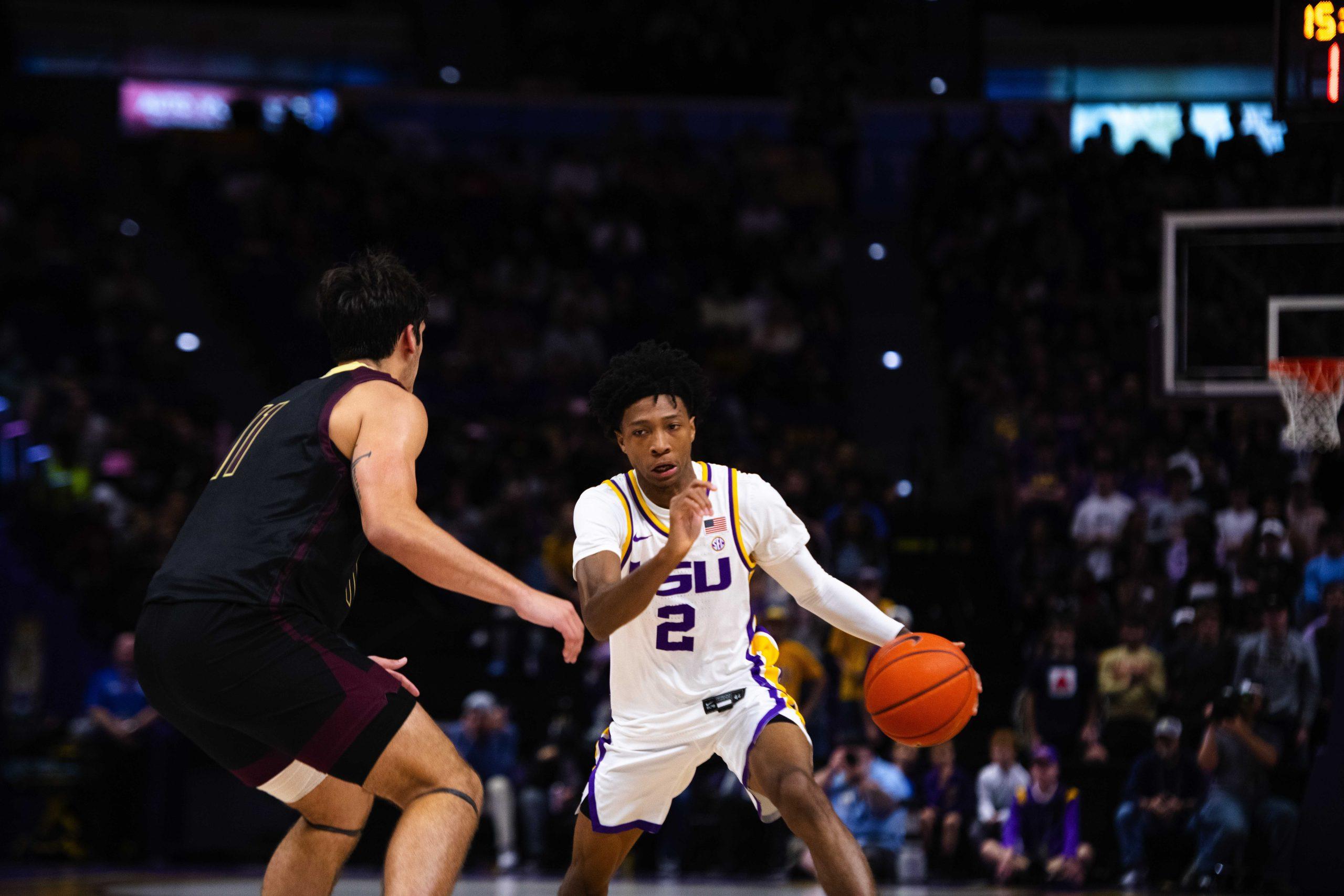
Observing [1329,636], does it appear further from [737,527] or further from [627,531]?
[627,531]

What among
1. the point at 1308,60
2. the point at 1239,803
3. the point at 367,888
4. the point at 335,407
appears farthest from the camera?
the point at 1239,803

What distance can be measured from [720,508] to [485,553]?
316 inches

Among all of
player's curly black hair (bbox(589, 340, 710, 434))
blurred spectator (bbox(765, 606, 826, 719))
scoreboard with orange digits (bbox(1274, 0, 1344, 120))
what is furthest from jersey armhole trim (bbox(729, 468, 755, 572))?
blurred spectator (bbox(765, 606, 826, 719))

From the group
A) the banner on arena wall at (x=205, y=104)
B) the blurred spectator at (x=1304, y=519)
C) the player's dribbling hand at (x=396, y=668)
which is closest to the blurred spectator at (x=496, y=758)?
the blurred spectator at (x=1304, y=519)

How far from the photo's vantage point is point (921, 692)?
16.8 feet

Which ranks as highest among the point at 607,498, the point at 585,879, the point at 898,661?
the point at 607,498

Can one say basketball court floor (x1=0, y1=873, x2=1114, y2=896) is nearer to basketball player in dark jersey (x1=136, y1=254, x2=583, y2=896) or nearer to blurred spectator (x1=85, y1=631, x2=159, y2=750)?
blurred spectator (x1=85, y1=631, x2=159, y2=750)

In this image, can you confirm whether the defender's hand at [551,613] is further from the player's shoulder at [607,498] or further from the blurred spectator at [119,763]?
the blurred spectator at [119,763]

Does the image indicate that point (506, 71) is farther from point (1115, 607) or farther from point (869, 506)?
point (1115, 607)

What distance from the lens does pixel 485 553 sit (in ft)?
42.5

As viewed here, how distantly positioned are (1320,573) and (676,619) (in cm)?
765

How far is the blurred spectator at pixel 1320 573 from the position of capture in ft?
35.7

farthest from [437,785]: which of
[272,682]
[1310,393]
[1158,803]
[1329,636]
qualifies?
Answer: [1329,636]

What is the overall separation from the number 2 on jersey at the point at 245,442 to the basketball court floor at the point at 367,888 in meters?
5.41
